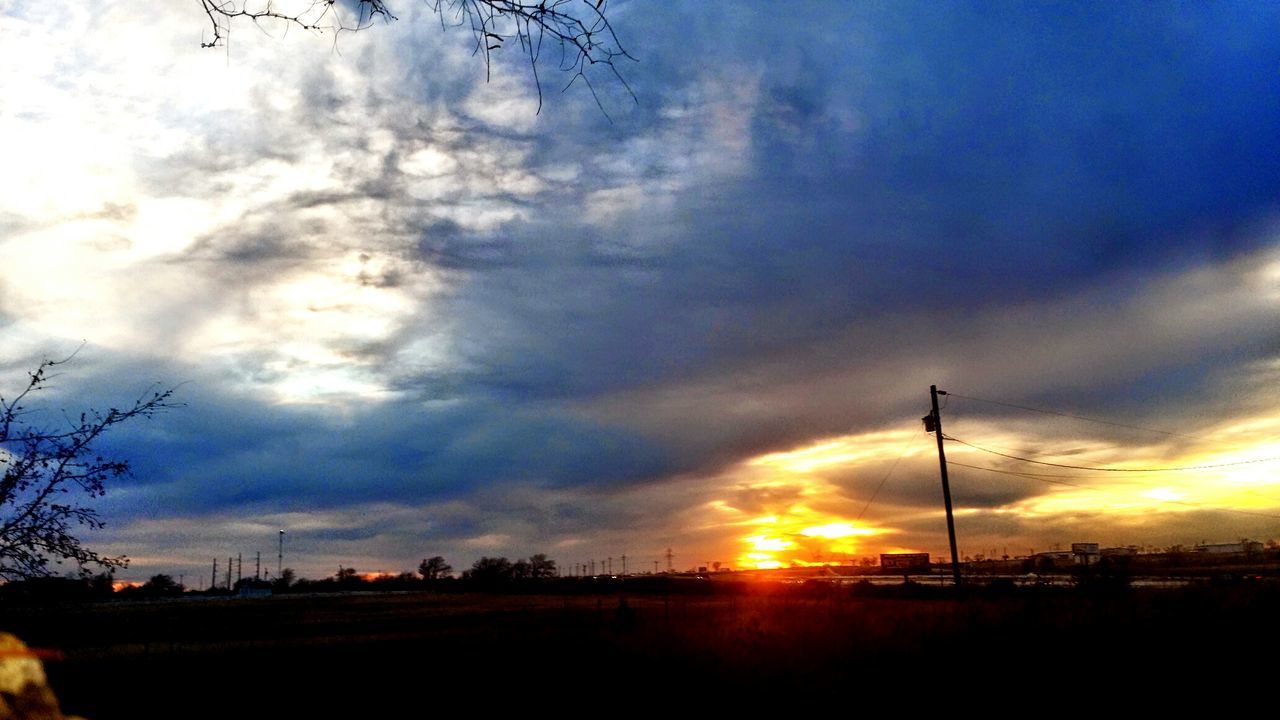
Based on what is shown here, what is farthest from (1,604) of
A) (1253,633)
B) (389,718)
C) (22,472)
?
(1253,633)

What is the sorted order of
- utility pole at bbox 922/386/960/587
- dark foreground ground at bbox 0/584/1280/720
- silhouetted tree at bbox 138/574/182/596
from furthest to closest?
silhouetted tree at bbox 138/574/182/596 → utility pole at bbox 922/386/960/587 → dark foreground ground at bbox 0/584/1280/720

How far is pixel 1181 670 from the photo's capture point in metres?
15.0

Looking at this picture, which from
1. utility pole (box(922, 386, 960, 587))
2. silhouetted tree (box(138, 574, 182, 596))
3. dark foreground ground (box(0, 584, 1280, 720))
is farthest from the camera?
silhouetted tree (box(138, 574, 182, 596))

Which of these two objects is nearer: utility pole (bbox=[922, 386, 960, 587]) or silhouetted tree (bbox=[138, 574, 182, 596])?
utility pole (bbox=[922, 386, 960, 587])

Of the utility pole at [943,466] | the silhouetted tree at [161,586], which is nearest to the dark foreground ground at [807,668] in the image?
the utility pole at [943,466]

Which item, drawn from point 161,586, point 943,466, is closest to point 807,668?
point 943,466

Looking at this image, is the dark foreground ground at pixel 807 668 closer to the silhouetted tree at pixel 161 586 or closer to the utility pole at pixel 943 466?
the utility pole at pixel 943 466

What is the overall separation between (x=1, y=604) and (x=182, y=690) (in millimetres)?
26596

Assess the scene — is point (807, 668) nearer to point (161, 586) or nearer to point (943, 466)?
point (943, 466)

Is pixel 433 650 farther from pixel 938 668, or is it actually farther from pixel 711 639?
pixel 938 668

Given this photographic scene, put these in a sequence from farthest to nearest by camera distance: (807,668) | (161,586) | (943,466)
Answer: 1. (161,586)
2. (943,466)
3. (807,668)

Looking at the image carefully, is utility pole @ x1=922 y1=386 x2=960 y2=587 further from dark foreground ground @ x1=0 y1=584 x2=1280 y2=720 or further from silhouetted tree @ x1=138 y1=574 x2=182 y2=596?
silhouetted tree @ x1=138 y1=574 x2=182 y2=596

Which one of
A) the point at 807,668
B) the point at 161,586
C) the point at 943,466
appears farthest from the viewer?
the point at 161,586

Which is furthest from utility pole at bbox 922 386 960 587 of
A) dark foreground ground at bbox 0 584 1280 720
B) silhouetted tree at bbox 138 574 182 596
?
silhouetted tree at bbox 138 574 182 596
